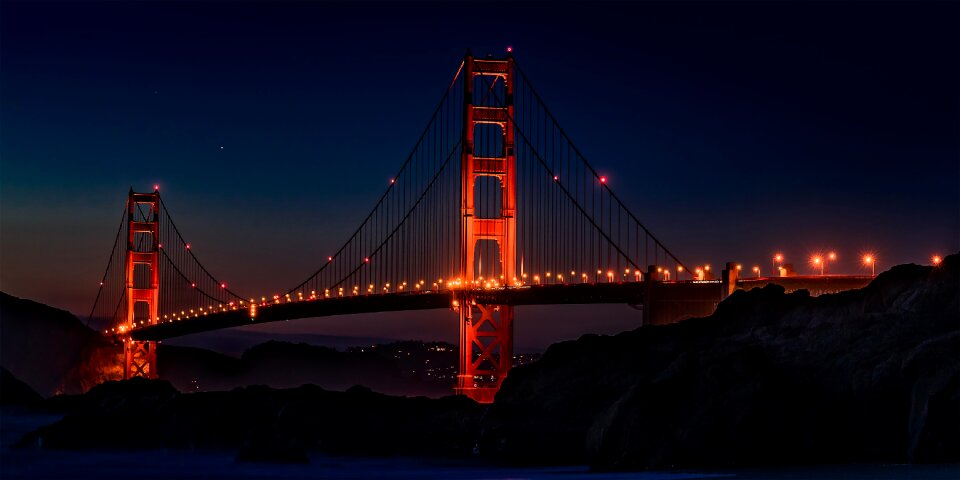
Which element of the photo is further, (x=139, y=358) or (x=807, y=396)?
(x=139, y=358)

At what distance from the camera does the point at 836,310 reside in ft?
98.5

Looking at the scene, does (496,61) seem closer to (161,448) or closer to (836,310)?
(161,448)

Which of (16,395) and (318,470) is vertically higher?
(318,470)

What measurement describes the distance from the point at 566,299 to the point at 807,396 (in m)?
26.5

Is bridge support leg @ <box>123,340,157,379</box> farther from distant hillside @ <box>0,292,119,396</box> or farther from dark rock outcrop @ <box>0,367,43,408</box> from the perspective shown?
dark rock outcrop @ <box>0,367,43,408</box>

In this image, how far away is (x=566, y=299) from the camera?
53.0 meters

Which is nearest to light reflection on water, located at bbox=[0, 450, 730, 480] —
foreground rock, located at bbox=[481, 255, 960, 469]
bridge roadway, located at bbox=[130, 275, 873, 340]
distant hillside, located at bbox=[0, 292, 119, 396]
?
foreground rock, located at bbox=[481, 255, 960, 469]

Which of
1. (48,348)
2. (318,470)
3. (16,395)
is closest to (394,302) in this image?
(16,395)

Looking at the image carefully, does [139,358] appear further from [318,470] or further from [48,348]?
[318,470]

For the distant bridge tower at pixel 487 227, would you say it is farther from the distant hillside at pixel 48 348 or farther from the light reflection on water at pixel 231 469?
the distant hillside at pixel 48 348

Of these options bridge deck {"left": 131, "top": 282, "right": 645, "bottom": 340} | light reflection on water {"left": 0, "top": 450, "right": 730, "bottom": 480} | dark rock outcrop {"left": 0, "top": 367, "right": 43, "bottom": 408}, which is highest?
bridge deck {"left": 131, "top": 282, "right": 645, "bottom": 340}

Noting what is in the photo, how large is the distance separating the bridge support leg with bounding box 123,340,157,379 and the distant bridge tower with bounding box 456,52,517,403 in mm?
45278

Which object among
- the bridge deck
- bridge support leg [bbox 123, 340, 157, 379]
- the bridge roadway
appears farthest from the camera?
bridge support leg [bbox 123, 340, 157, 379]

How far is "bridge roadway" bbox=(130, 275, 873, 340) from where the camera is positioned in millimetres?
39969
